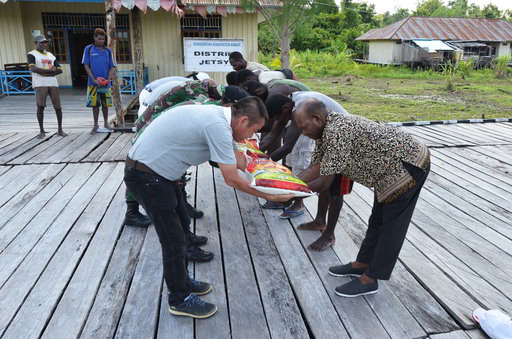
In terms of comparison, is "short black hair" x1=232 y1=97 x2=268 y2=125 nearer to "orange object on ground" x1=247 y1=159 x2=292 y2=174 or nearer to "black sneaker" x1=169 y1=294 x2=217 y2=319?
"orange object on ground" x1=247 y1=159 x2=292 y2=174

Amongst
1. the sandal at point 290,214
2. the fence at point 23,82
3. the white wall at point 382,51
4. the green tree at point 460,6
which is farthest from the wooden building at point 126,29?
the green tree at point 460,6

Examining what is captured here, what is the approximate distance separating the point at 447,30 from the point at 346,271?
3038 centimetres

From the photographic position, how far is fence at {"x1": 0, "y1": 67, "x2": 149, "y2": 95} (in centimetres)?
1098

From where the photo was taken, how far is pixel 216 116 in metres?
2.08

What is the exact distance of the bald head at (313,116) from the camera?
2395 millimetres

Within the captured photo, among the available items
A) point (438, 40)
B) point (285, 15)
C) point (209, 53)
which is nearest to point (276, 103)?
point (209, 53)

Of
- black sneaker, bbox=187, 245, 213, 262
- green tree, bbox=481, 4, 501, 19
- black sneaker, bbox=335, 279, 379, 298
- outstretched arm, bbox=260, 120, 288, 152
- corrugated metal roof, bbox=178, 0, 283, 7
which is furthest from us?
green tree, bbox=481, 4, 501, 19

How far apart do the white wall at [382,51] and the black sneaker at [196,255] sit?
27.4 m

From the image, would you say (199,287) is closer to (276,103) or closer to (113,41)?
(276,103)

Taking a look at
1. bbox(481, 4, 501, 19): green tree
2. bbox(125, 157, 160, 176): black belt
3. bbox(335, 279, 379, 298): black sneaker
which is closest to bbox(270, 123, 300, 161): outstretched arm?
bbox(335, 279, 379, 298): black sneaker

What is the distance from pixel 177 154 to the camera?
216 cm

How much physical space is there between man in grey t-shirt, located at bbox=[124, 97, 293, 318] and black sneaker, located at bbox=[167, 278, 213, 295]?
0.74ft

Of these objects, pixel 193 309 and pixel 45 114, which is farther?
pixel 45 114

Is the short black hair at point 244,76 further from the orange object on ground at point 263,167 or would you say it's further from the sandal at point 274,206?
the orange object on ground at point 263,167
